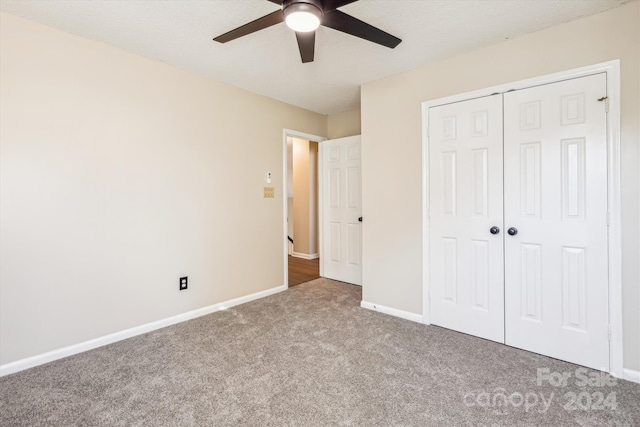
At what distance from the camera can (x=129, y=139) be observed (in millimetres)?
2605

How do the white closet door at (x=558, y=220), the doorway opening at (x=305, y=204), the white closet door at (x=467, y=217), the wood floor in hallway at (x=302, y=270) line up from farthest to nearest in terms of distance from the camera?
1. the doorway opening at (x=305, y=204)
2. the wood floor in hallway at (x=302, y=270)
3. the white closet door at (x=467, y=217)
4. the white closet door at (x=558, y=220)

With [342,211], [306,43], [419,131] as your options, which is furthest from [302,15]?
[342,211]

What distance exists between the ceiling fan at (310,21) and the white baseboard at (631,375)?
2.65m

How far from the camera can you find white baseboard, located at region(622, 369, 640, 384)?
76.2 inches

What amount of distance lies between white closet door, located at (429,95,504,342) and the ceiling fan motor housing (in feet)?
5.26

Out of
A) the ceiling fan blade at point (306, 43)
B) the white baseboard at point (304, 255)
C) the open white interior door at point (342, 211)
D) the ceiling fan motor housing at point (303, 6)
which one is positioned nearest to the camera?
the ceiling fan motor housing at point (303, 6)

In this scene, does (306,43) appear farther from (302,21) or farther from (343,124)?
(343,124)

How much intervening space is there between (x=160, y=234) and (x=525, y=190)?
313 cm

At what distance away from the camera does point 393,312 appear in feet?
10.1

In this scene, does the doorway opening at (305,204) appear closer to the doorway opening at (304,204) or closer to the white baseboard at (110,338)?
the doorway opening at (304,204)

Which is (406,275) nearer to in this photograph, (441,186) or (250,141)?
(441,186)

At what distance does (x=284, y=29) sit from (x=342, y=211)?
98.9 inches

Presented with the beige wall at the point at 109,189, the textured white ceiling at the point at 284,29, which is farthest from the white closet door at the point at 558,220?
the beige wall at the point at 109,189

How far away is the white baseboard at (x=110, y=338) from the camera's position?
211 cm
